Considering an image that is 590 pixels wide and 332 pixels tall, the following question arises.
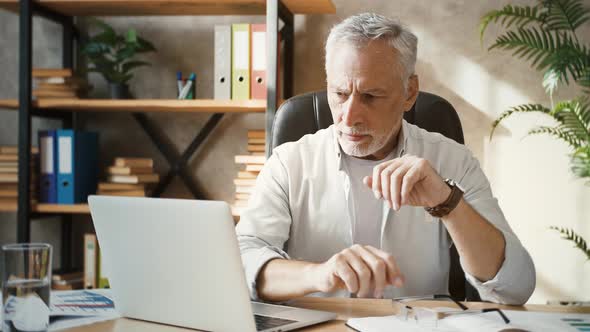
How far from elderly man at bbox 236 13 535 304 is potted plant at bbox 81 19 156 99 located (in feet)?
4.46

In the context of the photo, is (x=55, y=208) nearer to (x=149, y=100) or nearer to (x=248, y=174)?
(x=149, y=100)

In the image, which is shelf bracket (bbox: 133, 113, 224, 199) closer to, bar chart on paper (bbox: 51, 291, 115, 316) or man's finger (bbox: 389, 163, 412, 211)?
bar chart on paper (bbox: 51, 291, 115, 316)

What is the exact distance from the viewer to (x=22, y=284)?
843mm

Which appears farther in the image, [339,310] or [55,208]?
[55,208]

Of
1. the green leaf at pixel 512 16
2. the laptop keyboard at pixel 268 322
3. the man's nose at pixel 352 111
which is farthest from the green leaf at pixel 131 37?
the laptop keyboard at pixel 268 322

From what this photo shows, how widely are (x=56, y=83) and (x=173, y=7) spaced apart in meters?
0.60

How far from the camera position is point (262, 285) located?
118 cm

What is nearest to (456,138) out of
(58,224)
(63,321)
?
(63,321)

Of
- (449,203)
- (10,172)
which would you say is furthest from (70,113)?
(449,203)

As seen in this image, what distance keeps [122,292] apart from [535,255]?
213 cm

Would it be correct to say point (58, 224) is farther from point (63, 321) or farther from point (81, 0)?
point (63, 321)

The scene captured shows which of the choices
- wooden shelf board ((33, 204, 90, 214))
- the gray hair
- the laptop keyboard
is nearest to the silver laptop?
the laptop keyboard

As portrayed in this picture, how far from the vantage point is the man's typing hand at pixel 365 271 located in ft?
2.84

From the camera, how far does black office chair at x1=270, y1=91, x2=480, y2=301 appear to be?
162 centimetres
